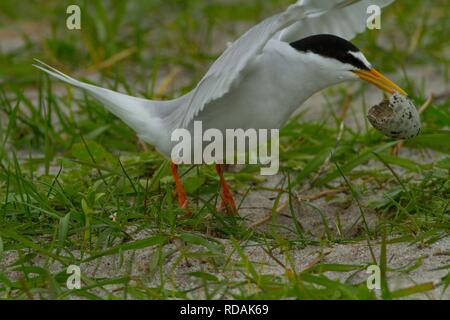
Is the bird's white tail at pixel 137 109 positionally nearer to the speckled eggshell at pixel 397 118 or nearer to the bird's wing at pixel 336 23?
the bird's wing at pixel 336 23

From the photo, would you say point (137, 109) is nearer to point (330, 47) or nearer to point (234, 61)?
point (234, 61)

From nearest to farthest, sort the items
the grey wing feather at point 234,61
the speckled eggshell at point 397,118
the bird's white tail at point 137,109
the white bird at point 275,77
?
1. the grey wing feather at point 234,61
2. the white bird at point 275,77
3. the speckled eggshell at point 397,118
4. the bird's white tail at point 137,109

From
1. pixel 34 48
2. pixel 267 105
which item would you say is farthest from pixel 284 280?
pixel 34 48

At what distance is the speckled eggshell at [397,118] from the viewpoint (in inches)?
105

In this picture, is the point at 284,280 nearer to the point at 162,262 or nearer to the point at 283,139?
the point at 162,262

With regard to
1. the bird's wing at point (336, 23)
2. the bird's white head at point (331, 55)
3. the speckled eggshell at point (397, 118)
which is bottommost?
the speckled eggshell at point (397, 118)

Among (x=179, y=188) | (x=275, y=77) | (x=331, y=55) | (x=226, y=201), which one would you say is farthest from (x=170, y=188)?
(x=331, y=55)

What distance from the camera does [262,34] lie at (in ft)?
7.79

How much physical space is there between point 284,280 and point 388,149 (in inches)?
51.2

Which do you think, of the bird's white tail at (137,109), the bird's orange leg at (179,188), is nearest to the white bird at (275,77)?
the bird's white tail at (137,109)

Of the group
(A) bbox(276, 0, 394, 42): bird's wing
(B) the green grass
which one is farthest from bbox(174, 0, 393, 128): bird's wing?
(B) the green grass

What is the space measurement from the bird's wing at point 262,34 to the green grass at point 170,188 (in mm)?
348

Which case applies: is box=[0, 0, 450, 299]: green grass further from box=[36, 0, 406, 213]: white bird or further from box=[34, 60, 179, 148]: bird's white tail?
box=[36, 0, 406, 213]: white bird

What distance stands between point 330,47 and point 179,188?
2.24 feet
